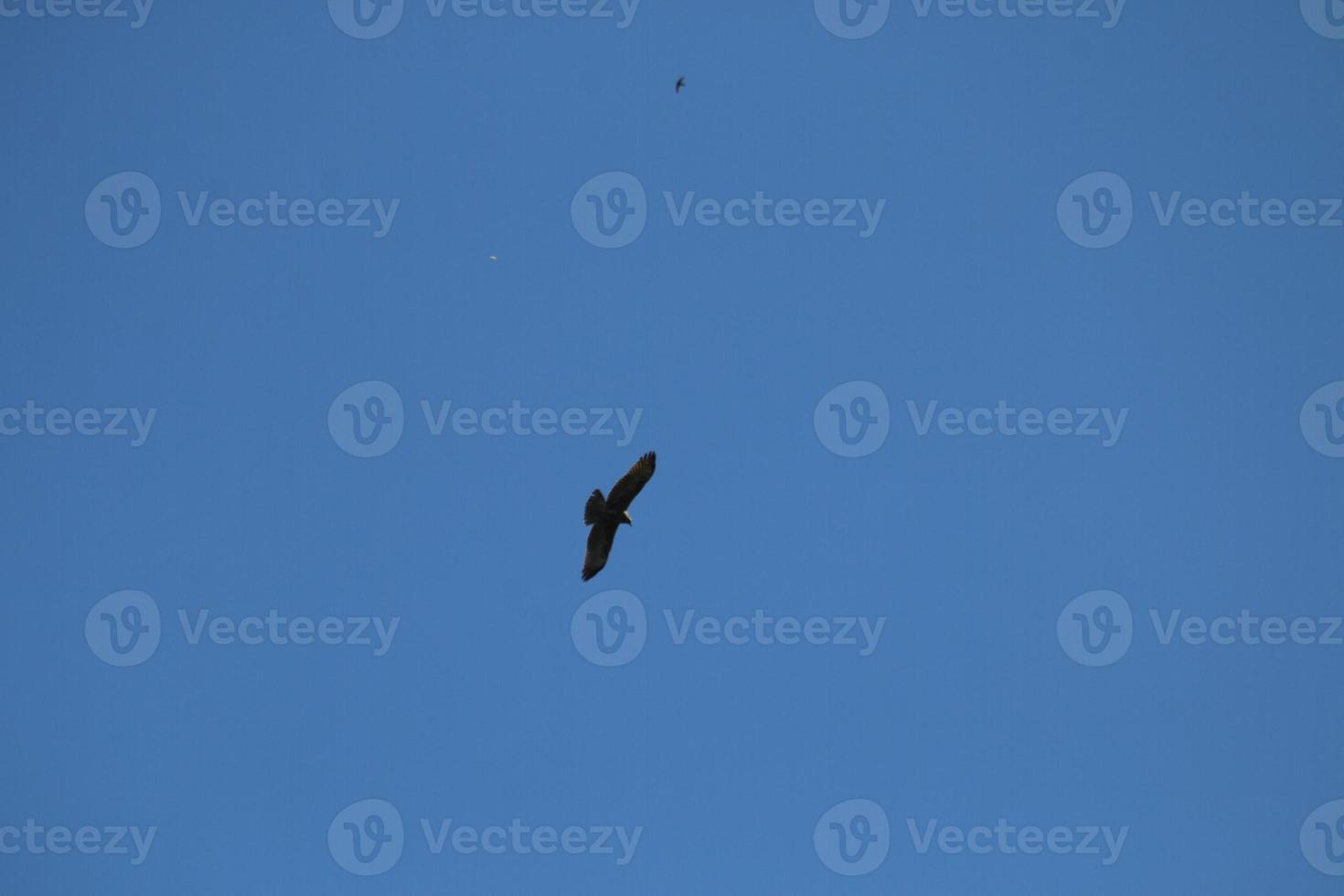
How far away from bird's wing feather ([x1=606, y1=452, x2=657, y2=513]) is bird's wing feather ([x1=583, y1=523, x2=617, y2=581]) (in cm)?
7

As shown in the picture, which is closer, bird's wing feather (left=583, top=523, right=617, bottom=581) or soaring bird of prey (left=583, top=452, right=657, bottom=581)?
soaring bird of prey (left=583, top=452, right=657, bottom=581)

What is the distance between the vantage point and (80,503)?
3438 mm

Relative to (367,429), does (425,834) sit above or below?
below

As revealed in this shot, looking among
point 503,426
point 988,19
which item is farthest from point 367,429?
point 988,19

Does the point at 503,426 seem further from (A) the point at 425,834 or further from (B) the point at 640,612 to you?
(A) the point at 425,834

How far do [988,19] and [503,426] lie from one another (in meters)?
1.67

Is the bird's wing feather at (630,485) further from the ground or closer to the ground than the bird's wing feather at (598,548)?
further from the ground

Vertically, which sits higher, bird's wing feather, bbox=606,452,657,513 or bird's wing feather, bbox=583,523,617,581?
bird's wing feather, bbox=606,452,657,513

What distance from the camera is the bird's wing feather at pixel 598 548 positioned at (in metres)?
3.29

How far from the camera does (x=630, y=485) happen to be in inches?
126

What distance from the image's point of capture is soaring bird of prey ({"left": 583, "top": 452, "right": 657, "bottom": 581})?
3178 millimetres

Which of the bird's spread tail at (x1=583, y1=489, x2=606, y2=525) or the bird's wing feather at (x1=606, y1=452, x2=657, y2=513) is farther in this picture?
the bird's spread tail at (x1=583, y1=489, x2=606, y2=525)

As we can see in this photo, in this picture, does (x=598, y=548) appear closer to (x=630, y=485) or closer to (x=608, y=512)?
(x=608, y=512)

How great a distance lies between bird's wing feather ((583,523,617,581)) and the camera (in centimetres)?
329
